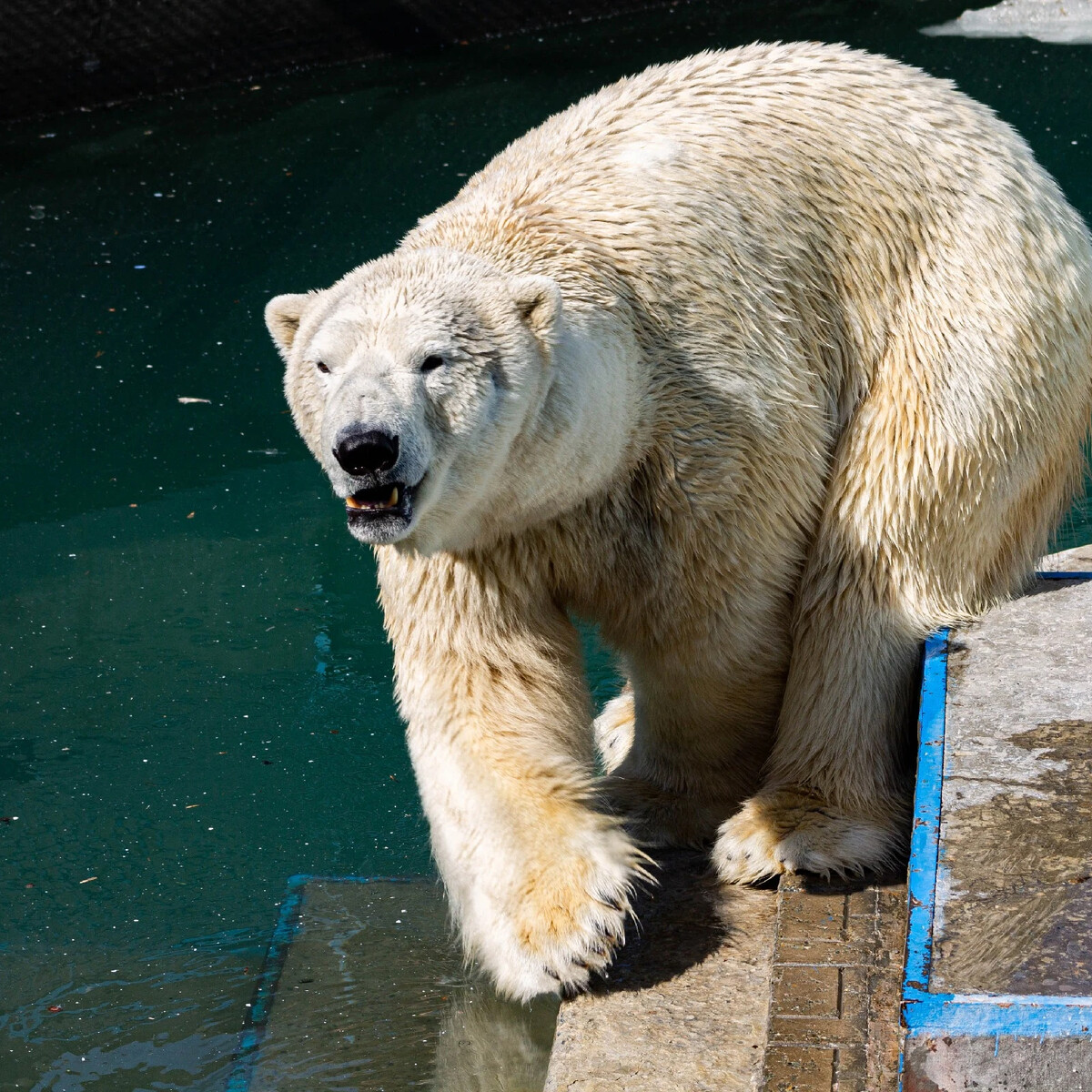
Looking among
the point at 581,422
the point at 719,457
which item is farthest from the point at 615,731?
the point at 581,422

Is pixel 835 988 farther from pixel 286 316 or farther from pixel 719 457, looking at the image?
pixel 286 316

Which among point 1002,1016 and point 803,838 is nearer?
point 1002,1016

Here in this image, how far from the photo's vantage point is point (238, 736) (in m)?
4.42

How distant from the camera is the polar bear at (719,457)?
9.28ft

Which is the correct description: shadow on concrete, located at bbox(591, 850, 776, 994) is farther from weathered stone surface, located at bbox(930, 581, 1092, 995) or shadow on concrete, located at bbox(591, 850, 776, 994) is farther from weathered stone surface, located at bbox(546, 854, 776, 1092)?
weathered stone surface, located at bbox(930, 581, 1092, 995)

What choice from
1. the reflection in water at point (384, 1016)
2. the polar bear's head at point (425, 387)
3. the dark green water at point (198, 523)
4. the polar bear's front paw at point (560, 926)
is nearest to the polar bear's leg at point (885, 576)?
the polar bear's front paw at point (560, 926)

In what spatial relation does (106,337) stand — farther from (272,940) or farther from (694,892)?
(694,892)

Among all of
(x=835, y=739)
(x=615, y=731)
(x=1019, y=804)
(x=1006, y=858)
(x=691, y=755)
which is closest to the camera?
(x=1006, y=858)

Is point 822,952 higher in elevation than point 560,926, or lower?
lower

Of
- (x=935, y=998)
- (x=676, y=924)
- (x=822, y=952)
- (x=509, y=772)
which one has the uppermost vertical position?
(x=935, y=998)

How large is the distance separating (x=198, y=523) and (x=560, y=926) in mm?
3144

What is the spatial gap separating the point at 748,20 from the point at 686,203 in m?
7.86

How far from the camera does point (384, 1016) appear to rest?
129 inches

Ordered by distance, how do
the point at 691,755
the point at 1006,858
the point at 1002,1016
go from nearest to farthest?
the point at 1002,1016 → the point at 1006,858 → the point at 691,755
